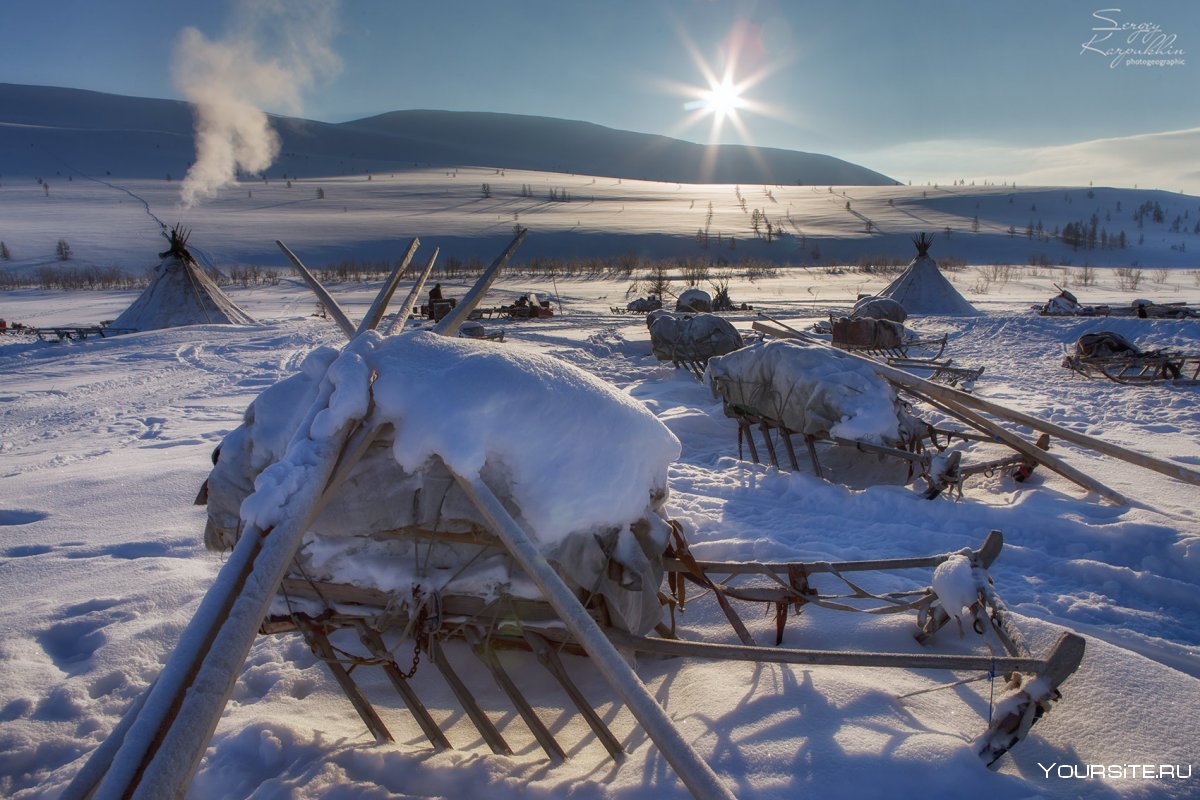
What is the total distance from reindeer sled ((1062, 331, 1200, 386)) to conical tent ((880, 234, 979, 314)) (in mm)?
6839

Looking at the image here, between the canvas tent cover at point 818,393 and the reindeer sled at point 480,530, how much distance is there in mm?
2738

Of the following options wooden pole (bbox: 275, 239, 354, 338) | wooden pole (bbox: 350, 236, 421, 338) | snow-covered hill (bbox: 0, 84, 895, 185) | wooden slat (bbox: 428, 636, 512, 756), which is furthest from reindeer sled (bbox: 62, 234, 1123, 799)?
snow-covered hill (bbox: 0, 84, 895, 185)

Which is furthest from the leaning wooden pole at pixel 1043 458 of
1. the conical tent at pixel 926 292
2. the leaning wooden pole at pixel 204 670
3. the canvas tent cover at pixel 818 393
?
the conical tent at pixel 926 292

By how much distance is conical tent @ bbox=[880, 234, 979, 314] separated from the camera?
679 inches

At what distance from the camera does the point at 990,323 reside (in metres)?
14.2

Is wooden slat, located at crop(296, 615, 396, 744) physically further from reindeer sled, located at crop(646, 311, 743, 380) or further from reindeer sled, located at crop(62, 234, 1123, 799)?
reindeer sled, located at crop(646, 311, 743, 380)

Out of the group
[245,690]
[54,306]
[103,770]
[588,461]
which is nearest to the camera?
[103,770]

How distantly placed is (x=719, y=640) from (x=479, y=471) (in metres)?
1.71

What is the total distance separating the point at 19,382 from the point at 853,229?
4577 cm

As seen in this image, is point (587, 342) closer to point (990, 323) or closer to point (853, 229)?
point (990, 323)

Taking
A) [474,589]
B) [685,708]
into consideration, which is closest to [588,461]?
[474,589]

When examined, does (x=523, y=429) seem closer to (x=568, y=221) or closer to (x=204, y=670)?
(x=204, y=670)

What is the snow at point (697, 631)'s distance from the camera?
223 centimetres

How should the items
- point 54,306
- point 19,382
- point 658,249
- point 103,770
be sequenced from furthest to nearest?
point 658,249
point 54,306
point 19,382
point 103,770
